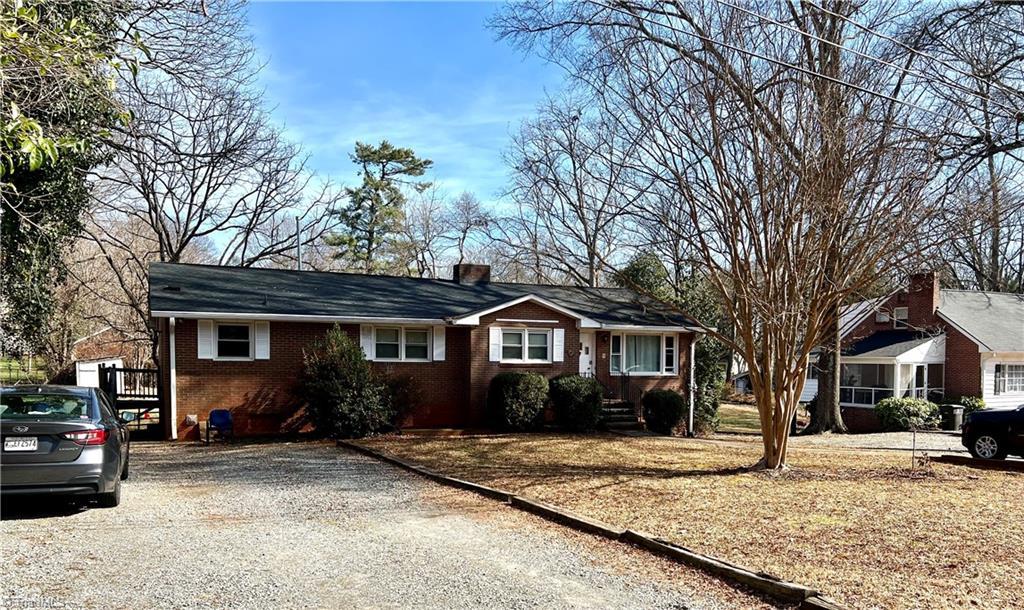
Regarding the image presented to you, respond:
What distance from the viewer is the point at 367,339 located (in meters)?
20.2

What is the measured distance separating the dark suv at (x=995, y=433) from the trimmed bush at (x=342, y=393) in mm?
12510

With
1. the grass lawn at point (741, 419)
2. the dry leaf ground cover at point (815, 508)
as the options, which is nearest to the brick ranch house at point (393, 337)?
the dry leaf ground cover at point (815, 508)

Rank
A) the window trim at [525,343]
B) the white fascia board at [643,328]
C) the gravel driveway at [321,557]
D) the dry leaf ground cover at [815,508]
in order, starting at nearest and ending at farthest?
the gravel driveway at [321,557]
the dry leaf ground cover at [815,508]
the window trim at [525,343]
the white fascia board at [643,328]

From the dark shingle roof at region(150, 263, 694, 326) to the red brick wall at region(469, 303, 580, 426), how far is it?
0.51 m

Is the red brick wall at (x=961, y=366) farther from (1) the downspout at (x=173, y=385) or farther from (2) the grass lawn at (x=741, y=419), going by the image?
(1) the downspout at (x=173, y=385)

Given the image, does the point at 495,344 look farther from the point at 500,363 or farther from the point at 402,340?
the point at 402,340

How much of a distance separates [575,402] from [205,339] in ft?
31.3

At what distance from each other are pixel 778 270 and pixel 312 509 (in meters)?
7.89

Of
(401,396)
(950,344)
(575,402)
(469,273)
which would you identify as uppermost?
(469,273)

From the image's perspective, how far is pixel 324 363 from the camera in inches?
693

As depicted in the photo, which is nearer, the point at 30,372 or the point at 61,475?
the point at 61,475

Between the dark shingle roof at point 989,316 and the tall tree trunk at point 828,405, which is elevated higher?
the dark shingle roof at point 989,316

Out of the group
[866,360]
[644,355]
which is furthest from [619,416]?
[866,360]

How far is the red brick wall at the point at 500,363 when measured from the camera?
20.7 m
